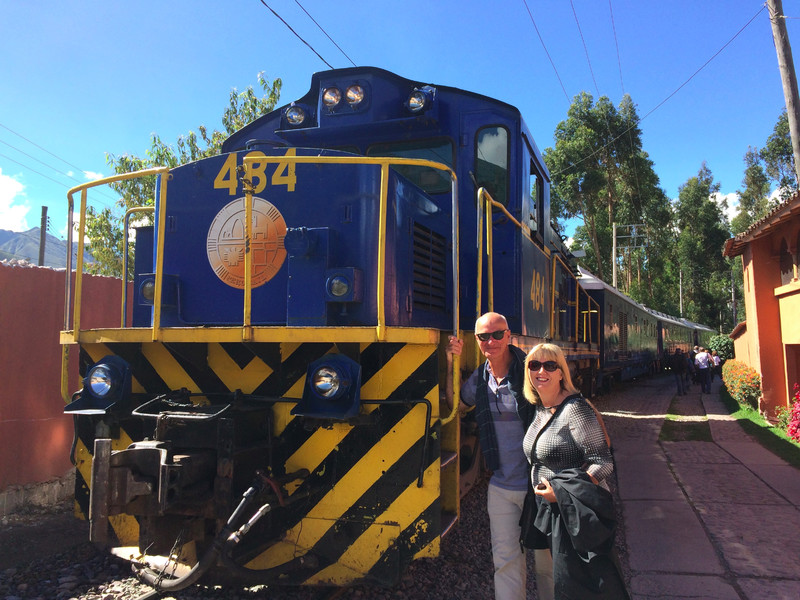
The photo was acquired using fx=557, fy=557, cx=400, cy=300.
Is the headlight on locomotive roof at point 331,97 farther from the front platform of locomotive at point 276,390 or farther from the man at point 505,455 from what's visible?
the man at point 505,455

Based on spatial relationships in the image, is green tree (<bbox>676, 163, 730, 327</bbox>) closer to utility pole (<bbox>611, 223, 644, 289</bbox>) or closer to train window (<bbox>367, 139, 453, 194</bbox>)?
utility pole (<bbox>611, 223, 644, 289</bbox>)

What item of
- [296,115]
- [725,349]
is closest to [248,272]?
[296,115]

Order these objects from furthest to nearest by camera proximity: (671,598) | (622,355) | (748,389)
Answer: (622,355) < (748,389) < (671,598)

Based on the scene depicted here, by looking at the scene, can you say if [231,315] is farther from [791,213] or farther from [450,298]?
[791,213]

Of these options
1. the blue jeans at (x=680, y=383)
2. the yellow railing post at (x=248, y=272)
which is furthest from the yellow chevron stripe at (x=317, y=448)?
the blue jeans at (x=680, y=383)

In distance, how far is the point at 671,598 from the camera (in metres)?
3.37

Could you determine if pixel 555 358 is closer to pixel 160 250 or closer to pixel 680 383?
pixel 160 250

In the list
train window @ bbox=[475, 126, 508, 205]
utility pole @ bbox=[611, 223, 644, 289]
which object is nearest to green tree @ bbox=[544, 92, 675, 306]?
utility pole @ bbox=[611, 223, 644, 289]

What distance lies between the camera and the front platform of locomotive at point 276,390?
2.72 meters

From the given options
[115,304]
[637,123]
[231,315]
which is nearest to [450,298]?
[231,315]

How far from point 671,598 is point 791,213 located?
6.79 metres

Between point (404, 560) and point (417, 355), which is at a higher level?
point (417, 355)

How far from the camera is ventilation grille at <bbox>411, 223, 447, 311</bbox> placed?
3.62 m

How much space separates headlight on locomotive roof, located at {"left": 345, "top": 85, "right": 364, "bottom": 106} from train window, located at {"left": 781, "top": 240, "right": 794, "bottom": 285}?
8823mm
